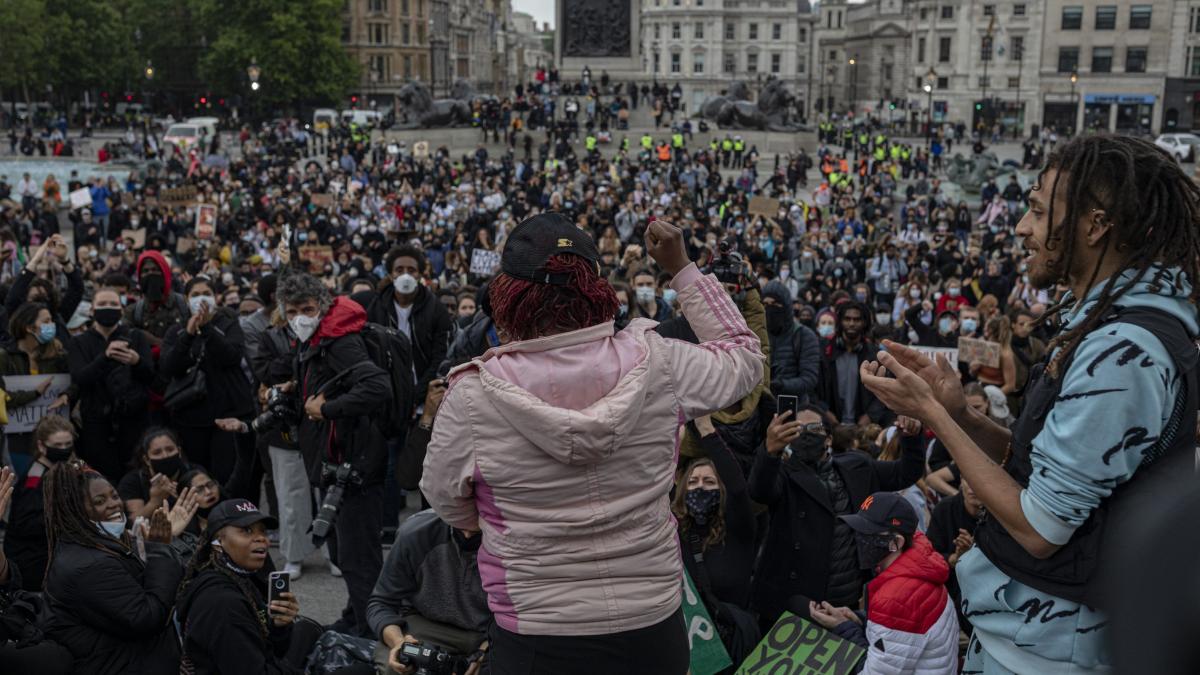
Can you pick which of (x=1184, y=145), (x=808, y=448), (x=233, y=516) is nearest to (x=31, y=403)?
(x=233, y=516)

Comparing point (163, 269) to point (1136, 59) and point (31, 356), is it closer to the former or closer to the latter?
point (31, 356)

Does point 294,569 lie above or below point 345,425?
below

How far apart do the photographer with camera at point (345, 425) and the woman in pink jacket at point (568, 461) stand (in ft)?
12.0

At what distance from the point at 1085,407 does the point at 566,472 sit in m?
1.00

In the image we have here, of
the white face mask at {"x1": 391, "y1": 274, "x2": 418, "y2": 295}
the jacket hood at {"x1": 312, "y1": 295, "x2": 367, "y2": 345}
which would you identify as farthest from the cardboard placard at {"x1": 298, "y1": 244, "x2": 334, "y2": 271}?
the jacket hood at {"x1": 312, "y1": 295, "x2": 367, "y2": 345}

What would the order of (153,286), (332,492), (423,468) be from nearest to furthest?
(423,468)
(332,492)
(153,286)

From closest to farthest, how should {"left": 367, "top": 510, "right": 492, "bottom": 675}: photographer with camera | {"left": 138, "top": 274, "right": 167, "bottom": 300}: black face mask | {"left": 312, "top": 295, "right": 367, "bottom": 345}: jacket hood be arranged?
{"left": 367, "top": 510, "right": 492, "bottom": 675}: photographer with camera
{"left": 312, "top": 295, "right": 367, "bottom": 345}: jacket hood
{"left": 138, "top": 274, "right": 167, "bottom": 300}: black face mask

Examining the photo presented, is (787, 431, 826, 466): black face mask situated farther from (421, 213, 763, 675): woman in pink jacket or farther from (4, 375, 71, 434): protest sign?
(4, 375, 71, 434): protest sign

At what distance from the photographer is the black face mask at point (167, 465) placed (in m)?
6.72

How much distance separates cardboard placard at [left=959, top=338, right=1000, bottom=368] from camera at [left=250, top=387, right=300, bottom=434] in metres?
4.88

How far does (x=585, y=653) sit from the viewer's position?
2.42 metres

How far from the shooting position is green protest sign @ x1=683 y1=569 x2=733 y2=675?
14.9ft

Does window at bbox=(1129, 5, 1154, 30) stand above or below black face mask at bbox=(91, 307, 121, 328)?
above

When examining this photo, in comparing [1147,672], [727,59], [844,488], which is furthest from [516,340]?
[727,59]
